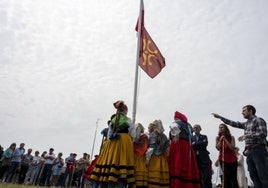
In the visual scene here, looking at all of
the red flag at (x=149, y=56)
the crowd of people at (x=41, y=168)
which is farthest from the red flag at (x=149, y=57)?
the crowd of people at (x=41, y=168)

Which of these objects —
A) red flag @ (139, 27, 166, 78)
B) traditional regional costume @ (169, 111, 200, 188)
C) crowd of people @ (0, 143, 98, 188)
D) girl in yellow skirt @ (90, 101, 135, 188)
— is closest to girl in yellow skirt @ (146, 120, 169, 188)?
traditional regional costume @ (169, 111, 200, 188)

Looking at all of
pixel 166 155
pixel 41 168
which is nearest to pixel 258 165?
pixel 166 155

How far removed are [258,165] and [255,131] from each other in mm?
640

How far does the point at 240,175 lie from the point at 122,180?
4455 mm

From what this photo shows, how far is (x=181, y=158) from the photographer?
5492 millimetres

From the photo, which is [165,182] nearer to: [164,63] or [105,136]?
[105,136]

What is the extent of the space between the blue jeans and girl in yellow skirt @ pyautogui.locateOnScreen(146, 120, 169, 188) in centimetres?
159

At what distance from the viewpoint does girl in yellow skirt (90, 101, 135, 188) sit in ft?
16.3

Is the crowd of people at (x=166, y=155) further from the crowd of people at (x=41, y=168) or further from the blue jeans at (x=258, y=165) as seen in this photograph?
the crowd of people at (x=41, y=168)

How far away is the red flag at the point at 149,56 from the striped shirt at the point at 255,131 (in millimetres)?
3716

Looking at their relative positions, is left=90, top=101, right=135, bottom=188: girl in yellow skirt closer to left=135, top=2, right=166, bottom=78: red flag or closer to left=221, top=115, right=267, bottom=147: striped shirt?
left=221, top=115, right=267, bottom=147: striped shirt

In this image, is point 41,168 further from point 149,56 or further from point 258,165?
point 258,165

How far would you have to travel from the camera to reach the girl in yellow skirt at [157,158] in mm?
5273

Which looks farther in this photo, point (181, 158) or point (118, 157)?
point (181, 158)
